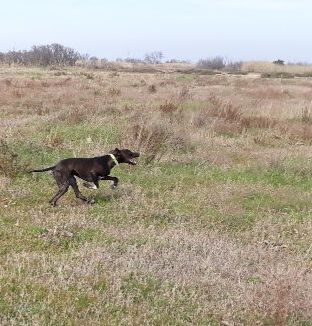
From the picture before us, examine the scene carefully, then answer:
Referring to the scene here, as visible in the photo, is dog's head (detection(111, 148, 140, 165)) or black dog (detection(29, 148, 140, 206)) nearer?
black dog (detection(29, 148, 140, 206))

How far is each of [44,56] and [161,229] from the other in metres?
71.9

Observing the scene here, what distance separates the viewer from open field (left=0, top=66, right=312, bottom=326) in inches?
186

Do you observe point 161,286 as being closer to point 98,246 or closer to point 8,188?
point 98,246

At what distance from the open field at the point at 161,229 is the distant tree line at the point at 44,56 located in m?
61.3

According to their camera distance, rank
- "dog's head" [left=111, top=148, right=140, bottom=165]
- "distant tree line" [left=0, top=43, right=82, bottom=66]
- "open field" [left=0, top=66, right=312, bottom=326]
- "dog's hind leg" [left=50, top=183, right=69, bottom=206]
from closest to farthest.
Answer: "open field" [left=0, top=66, right=312, bottom=326] → "dog's hind leg" [left=50, top=183, right=69, bottom=206] → "dog's head" [left=111, top=148, right=140, bottom=165] → "distant tree line" [left=0, top=43, right=82, bottom=66]

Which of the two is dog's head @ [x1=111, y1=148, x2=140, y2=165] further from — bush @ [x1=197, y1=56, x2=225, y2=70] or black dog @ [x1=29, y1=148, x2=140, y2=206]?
bush @ [x1=197, y1=56, x2=225, y2=70]

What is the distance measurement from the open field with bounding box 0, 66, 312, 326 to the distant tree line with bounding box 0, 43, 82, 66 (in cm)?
6133

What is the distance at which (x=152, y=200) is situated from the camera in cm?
832

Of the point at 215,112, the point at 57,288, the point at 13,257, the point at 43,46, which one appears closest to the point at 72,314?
the point at 57,288

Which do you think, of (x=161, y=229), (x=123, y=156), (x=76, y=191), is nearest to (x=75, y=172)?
(x=76, y=191)

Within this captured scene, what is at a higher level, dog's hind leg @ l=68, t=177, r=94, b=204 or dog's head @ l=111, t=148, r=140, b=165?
dog's head @ l=111, t=148, r=140, b=165

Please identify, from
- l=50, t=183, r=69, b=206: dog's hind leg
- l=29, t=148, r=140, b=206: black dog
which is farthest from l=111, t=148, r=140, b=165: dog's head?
l=50, t=183, r=69, b=206: dog's hind leg

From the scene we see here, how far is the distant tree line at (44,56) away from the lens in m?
74.0

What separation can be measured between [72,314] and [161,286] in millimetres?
1034
